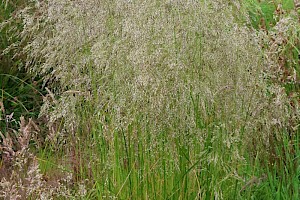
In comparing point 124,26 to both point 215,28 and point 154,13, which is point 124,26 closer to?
point 154,13

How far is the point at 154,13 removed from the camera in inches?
107

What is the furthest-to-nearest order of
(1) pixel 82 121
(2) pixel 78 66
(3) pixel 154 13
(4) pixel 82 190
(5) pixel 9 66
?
(5) pixel 9 66 → (1) pixel 82 121 → (2) pixel 78 66 → (3) pixel 154 13 → (4) pixel 82 190

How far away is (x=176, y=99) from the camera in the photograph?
2557mm

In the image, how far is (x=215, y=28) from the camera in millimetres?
2770

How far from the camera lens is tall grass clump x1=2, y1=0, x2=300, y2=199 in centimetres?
257

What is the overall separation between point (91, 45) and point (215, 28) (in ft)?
2.30

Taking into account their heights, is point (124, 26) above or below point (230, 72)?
above

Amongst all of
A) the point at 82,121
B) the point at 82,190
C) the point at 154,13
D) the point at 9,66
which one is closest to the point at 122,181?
the point at 82,190

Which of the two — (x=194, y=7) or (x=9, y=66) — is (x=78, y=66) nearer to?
(x=194, y=7)

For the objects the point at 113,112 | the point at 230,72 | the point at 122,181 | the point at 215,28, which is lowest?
the point at 122,181

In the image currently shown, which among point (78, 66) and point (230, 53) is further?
point (78, 66)

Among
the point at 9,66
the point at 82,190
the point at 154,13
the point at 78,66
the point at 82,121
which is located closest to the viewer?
the point at 82,190

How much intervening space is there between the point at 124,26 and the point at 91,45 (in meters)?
0.39

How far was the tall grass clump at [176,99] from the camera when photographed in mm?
2570
